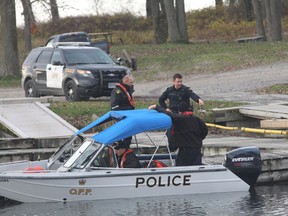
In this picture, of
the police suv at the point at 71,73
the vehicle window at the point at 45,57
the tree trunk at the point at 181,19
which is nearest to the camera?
the police suv at the point at 71,73

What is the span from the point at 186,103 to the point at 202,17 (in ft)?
168

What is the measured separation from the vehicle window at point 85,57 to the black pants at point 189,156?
13118 millimetres

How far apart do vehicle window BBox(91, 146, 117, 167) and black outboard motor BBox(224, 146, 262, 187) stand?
6.88 feet

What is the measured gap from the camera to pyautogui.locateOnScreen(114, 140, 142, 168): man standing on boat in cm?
1680

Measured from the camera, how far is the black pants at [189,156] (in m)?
17.1

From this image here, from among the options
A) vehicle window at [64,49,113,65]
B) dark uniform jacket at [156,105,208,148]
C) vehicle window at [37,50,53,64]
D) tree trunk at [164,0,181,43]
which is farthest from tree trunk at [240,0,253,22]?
dark uniform jacket at [156,105,208,148]

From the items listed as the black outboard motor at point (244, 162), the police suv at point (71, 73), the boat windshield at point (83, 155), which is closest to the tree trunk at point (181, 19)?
the police suv at point (71, 73)

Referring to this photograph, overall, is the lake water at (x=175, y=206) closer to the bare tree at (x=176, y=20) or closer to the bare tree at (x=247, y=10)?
the bare tree at (x=176, y=20)

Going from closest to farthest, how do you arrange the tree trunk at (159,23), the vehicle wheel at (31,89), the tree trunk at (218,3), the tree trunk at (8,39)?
the vehicle wheel at (31,89)
the tree trunk at (8,39)
the tree trunk at (159,23)
the tree trunk at (218,3)

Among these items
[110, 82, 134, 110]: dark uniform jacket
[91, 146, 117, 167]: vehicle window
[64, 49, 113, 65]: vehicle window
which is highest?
[64, 49, 113, 65]: vehicle window

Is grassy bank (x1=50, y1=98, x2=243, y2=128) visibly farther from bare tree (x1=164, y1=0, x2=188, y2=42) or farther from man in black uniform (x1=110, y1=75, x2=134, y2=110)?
bare tree (x1=164, y1=0, x2=188, y2=42)

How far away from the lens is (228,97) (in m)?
30.5

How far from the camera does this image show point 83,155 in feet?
54.7

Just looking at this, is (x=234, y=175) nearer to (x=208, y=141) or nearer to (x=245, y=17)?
(x=208, y=141)
